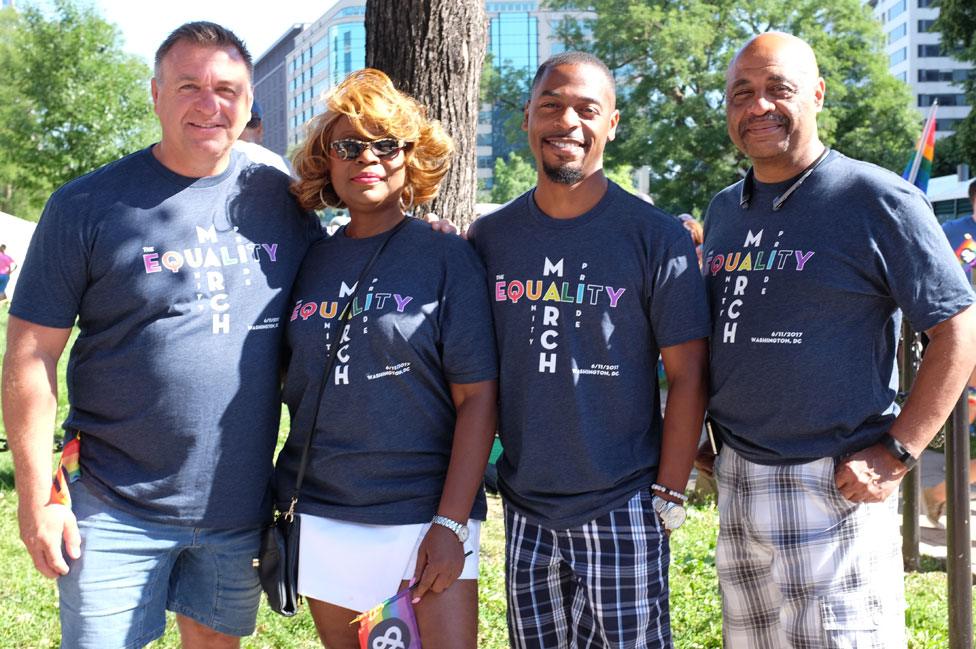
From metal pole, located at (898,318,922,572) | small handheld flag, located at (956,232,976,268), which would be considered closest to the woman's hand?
metal pole, located at (898,318,922,572)

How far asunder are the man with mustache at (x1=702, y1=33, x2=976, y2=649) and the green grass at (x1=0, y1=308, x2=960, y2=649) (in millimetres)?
1613

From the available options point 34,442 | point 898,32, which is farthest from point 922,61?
point 34,442

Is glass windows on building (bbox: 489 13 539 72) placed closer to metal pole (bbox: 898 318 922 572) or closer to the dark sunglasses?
metal pole (bbox: 898 318 922 572)

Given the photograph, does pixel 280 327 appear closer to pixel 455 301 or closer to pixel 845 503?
pixel 455 301

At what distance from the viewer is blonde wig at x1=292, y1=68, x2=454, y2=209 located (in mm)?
2824

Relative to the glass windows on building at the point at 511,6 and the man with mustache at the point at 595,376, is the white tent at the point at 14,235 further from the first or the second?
the glass windows on building at the point at 511,6

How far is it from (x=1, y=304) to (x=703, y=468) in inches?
849

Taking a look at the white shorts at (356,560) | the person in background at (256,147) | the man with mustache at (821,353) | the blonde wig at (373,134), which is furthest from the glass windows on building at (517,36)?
the white shorts at (356,560)

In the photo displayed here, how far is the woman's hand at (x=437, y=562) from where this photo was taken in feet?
8.64

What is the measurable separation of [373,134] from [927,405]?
1.78 m

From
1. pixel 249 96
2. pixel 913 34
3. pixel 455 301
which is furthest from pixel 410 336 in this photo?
pixel 913 34

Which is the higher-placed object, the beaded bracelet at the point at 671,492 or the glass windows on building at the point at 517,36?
the glass windows on building at the point at 517,36

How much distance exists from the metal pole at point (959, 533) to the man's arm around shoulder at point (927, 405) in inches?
31.4

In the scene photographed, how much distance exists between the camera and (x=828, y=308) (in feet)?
8.86
